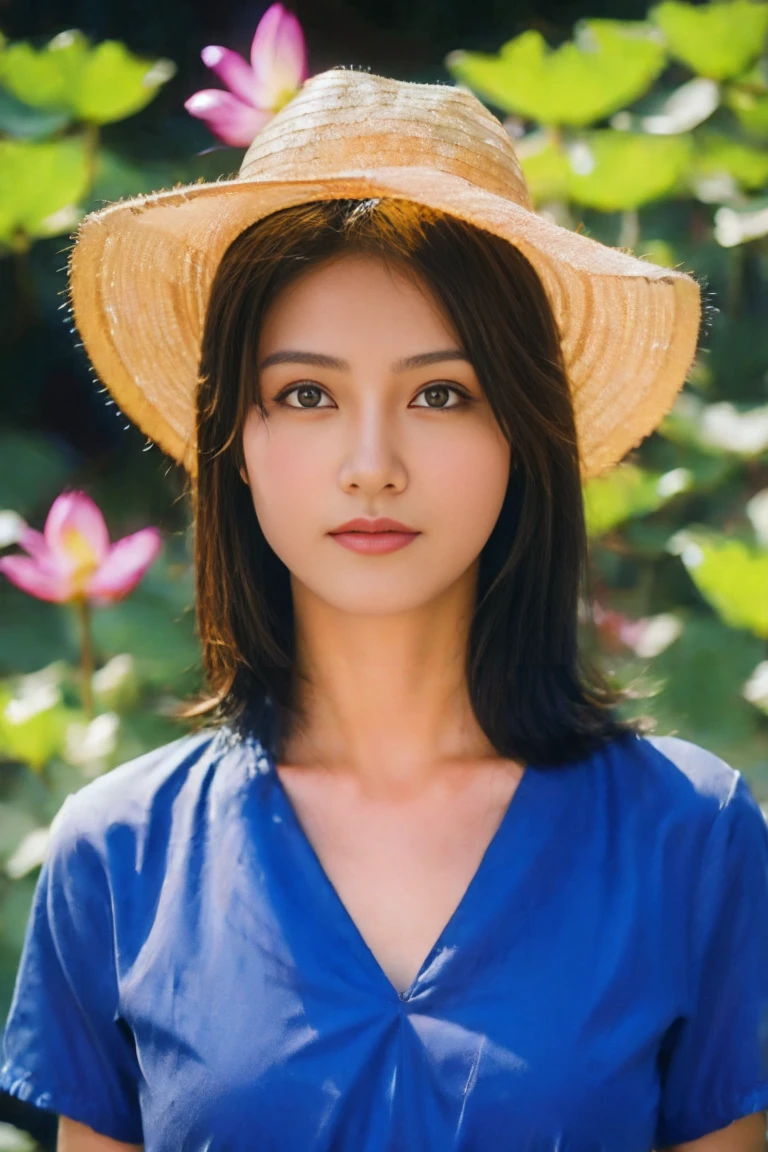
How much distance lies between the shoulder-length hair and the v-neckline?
44 millimetres

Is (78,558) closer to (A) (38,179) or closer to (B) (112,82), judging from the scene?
(A) (38,179)

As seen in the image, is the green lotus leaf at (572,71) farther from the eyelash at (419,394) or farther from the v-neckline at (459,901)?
the v-neckline at (459,901)

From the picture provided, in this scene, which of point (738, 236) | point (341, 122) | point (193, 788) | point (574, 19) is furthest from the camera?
point (574, 19)

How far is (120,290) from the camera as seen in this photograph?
1.15m

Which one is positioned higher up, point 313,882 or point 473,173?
point 473,173

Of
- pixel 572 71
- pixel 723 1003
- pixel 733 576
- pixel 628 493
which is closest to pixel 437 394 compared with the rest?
pixel 723 1003

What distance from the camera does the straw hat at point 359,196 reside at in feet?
3.09

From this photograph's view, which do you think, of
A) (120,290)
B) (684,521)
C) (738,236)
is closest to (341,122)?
(120,290)

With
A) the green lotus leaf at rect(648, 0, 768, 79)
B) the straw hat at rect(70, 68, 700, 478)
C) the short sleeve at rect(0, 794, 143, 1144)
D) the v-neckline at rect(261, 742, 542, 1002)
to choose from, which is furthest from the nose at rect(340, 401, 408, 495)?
the green lotus leaf at rect(648, 0, 768, 79)

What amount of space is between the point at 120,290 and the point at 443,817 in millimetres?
520

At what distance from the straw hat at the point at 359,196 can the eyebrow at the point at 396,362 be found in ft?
0.30

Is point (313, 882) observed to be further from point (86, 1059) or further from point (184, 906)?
point (86, 1059)

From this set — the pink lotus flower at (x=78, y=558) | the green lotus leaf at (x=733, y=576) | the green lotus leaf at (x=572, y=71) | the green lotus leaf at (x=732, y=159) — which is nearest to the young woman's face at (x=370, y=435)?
the pink lotus flower at (x=78, y=558)

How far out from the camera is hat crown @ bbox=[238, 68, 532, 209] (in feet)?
3.19
